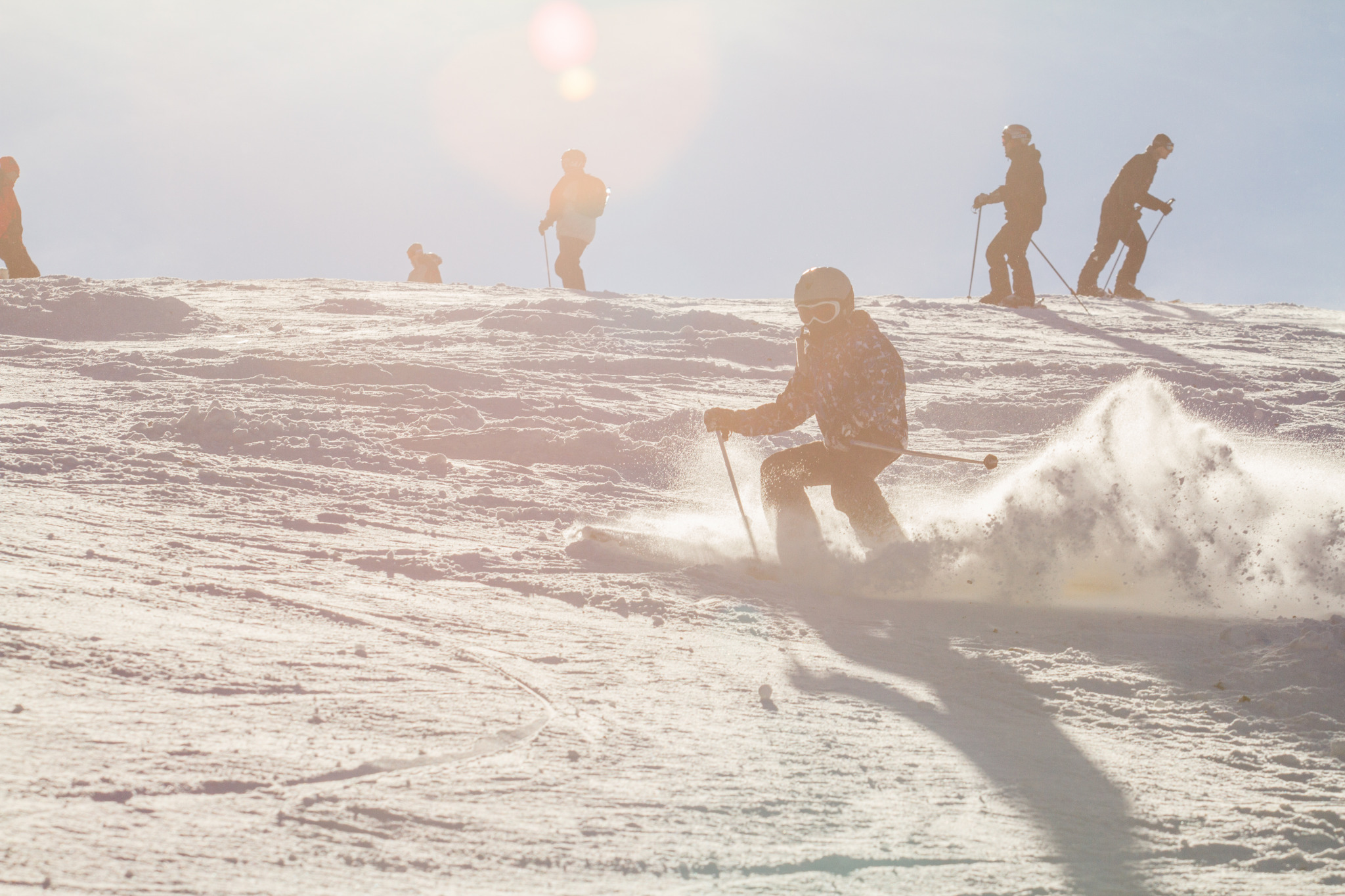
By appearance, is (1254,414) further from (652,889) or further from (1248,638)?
(652,889)

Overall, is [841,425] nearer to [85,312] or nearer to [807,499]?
[807,499]

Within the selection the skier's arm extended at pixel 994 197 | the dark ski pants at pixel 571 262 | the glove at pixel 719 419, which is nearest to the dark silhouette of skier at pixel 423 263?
the dark ski pants at pixel 571 262

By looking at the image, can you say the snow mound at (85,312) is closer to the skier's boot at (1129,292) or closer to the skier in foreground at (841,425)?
the skier in foreground at (841,425)

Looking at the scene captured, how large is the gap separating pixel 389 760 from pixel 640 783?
62 cm

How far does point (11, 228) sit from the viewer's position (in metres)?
15.7

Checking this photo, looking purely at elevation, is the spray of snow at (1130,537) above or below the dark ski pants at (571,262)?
below

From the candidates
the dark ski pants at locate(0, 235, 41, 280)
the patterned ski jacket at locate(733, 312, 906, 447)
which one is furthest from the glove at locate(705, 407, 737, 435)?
the dark ski pants at locate(0, 235, 41, 280)

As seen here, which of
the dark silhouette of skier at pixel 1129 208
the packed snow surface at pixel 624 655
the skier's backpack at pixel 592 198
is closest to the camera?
the packed snow surface at pixel 624 655

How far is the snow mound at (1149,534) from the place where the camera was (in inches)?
195

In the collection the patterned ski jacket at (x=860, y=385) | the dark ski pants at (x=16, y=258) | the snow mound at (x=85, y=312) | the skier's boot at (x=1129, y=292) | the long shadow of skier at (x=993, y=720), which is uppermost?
the skier's boot at (x=1129, y=292)

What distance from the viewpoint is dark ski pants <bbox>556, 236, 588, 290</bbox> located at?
51.5 ft

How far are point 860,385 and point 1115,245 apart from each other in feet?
44.3

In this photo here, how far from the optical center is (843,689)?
11.7 ft

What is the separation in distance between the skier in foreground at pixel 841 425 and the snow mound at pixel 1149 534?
14.1 inches
